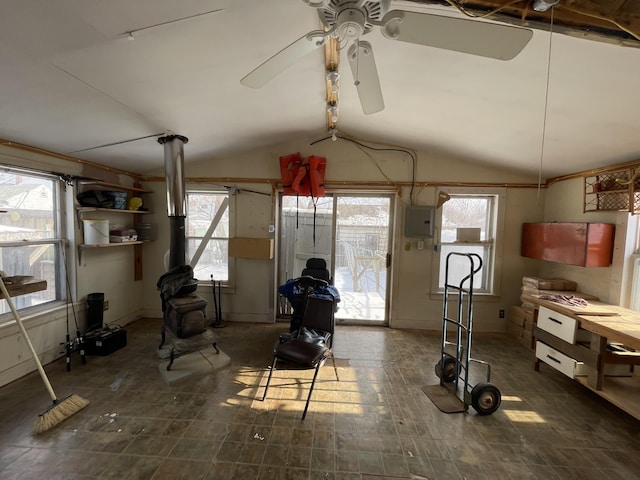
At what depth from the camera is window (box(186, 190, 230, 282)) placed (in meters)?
4.25

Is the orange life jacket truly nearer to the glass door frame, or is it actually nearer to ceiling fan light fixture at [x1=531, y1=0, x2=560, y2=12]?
the glass door frame

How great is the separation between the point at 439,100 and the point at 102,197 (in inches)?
150

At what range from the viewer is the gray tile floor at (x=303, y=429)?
172 centimetres

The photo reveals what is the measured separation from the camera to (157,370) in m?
2.80

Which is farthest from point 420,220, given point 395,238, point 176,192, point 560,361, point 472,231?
point 176,192

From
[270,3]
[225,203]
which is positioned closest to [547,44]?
[270,3]

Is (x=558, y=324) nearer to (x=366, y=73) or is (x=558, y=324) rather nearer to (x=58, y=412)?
(x=366, y=73)

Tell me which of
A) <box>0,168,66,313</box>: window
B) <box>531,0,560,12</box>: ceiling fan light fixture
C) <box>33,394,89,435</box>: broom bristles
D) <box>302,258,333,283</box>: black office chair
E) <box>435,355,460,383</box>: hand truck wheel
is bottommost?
<box>33,394,89,435</box>: broom bristles

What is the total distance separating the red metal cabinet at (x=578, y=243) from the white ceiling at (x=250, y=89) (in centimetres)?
70

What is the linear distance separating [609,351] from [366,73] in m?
2.93

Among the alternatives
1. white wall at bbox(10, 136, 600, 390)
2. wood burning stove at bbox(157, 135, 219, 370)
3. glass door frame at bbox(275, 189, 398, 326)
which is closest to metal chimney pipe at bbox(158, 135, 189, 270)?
wood burning stove at bbox(157, 135, 219, 370)

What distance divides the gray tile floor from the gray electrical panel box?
1.80m

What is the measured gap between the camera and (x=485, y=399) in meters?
2.22

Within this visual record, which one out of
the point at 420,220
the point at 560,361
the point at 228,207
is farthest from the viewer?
the point at 228,207
